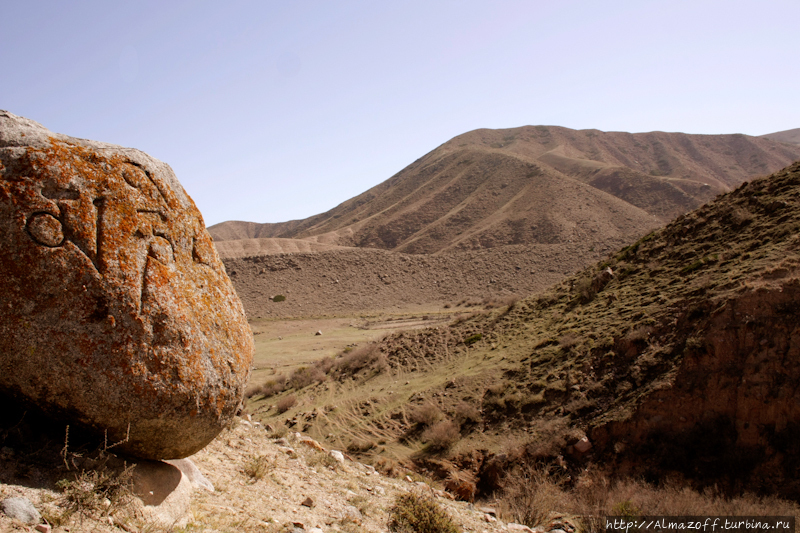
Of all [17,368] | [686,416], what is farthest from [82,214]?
[686,416]

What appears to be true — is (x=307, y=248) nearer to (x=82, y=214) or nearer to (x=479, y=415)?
(x=479, y=415)

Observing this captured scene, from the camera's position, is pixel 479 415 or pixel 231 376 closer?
pixel 231 376

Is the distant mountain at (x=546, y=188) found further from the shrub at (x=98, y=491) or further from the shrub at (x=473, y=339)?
the shrub at (x=98, y=491)

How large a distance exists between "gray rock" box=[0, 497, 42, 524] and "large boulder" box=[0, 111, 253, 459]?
0.63 m

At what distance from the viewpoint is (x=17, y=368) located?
10.2 ft

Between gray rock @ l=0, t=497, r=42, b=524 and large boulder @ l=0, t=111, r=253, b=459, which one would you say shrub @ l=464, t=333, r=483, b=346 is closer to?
large boulder @ l=0, t=111, r=253, b=459

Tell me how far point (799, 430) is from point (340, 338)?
2231cm

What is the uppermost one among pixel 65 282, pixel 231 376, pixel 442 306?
pixel 65 282

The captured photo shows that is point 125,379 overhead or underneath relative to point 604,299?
overhead

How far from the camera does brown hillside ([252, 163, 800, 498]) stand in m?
7.21

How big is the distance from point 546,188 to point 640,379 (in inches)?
2442

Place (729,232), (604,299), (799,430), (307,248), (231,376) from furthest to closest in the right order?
(307,248)
(604,299)
(729,232)
(799,430)
(231,376)

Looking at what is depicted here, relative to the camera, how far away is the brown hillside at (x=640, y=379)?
7215 mm

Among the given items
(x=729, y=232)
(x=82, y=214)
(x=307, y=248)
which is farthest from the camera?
(x=307, y=248)
